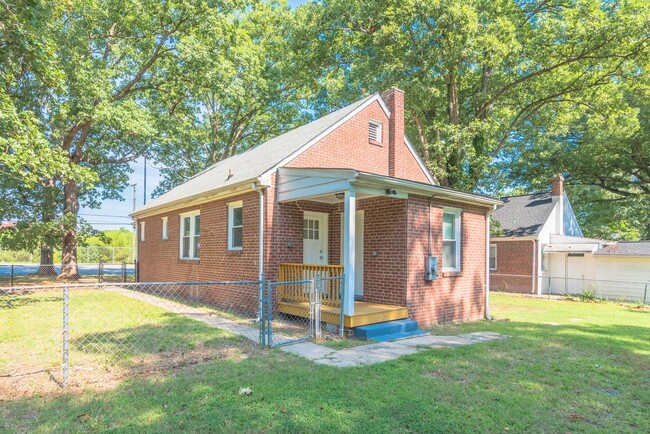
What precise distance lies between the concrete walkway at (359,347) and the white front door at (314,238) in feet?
8.80

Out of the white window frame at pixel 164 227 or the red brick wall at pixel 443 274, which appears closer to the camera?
the red brick wall at pixel 443 274

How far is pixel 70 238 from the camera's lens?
2078 cm

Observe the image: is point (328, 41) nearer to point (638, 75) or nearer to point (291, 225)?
A: point (291, 225)

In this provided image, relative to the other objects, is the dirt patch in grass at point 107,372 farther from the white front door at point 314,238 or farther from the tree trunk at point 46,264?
the tree trunk at point 46,264

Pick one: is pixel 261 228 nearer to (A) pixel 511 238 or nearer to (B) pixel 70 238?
(B) pixel 70 238

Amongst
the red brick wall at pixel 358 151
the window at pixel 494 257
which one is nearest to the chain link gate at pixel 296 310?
the red brick wall at pixel 358 151

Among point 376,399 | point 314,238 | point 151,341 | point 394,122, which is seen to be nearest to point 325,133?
point 394,122

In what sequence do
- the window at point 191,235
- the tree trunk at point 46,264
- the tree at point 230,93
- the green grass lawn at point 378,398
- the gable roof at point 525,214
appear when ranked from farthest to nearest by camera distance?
the tree trunk at point 46,264 → the gable roof at point 525,214 → the tree at point 230,93 → the window at point 191,235 → the green grass lawn at point 378,398

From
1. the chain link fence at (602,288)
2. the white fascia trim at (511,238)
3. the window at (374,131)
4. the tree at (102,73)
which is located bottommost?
the chain link fence at (602,288)

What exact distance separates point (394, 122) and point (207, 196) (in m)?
6.11

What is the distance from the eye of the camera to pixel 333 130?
36.4 feet

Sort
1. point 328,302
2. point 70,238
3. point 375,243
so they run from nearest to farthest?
point 328,302, point 375,243, point 70,238

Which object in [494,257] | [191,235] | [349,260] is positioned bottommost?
[494,257]

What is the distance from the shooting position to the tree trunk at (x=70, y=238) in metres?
19.7
